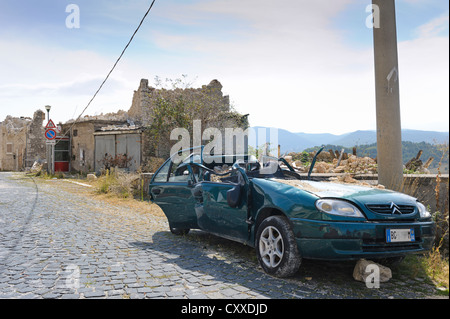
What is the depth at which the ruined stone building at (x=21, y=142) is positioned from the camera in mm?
34438

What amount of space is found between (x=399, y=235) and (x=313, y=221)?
0.97 meters

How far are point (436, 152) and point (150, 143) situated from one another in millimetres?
15448

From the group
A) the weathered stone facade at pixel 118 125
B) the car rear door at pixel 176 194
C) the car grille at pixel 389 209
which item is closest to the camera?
the car grille at pixel 389 209

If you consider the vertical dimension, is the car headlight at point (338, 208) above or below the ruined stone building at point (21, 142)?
below

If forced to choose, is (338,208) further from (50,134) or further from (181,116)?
(50,134)

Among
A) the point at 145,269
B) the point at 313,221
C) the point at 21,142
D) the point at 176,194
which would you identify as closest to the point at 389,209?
the point at 313,221

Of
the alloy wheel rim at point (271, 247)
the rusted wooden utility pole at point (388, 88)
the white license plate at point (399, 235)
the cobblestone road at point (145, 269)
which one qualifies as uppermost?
the rusted wooden utility pole at point (388, 88)

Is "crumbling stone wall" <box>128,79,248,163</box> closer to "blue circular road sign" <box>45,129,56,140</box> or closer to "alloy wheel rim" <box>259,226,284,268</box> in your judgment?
"blue circular road sign" <box>45,129,56,140</box>

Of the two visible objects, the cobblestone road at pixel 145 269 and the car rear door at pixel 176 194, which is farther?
the car rear door at pixel 176 194

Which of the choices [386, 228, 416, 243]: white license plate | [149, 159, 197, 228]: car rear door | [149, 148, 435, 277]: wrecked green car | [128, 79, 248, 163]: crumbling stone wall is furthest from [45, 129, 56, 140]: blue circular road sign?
[386, 228, 416, 243]: white license plate

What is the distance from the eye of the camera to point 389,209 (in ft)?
14.9

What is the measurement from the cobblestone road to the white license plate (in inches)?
21.0

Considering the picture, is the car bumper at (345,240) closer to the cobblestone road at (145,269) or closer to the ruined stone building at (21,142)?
the cobblestone road at (145,269)

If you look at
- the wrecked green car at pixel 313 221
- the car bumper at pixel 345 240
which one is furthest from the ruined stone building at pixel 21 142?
the car bumper at pixel 345 240
